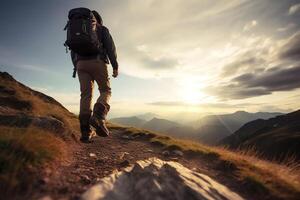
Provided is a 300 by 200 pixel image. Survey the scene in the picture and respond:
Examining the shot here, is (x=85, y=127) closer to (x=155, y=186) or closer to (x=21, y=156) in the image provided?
(x=21, y=156)

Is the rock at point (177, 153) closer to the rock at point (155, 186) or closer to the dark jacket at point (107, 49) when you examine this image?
the rock at point (155, 186)

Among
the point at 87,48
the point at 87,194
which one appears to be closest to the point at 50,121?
the point at 87,48

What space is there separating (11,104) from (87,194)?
17918 millimetres

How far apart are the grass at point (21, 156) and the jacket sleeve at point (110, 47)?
3.34 m

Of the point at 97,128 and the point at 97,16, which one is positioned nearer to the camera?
→ the point at 97,128

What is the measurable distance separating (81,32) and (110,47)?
3.47 ft

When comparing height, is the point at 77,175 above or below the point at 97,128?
below

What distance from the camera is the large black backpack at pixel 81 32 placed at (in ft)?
22.1

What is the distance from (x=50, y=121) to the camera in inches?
314

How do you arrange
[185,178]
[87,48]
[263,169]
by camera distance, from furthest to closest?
[87,48] < [263,169] < [185,178]

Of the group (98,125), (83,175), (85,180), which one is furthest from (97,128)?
(85,180)

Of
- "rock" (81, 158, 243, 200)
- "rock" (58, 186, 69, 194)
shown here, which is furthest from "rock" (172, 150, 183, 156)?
"rock" (58, 186, 69, 194)

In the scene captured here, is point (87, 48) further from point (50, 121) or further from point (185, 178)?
point (185, 178)

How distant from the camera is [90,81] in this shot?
24.8 ft
